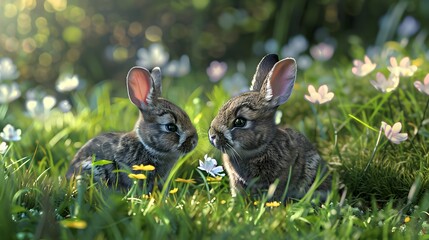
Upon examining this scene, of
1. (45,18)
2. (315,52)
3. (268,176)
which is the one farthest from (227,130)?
(45,18)

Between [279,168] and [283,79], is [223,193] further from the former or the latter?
[283,79]

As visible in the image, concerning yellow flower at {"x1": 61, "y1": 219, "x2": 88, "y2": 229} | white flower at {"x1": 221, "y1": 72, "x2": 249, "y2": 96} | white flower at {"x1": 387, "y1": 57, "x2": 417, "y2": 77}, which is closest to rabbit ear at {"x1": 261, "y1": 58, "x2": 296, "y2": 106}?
white flower at {"x1": 387, "y1": 57, "x2": 417, "y2": 77}

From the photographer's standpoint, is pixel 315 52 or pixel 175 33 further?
pixel 175 33

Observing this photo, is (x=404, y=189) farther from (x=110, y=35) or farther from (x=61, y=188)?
(x=110, y=35)

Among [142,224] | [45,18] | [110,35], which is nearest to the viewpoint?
[142,224]

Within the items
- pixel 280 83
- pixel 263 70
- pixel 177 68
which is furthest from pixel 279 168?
pixel 177 68

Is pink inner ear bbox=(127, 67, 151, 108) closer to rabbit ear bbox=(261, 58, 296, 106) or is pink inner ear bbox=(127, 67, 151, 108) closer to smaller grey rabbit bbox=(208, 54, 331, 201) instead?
smaller grey rabbit bbox=(208, 54, 331, 201)

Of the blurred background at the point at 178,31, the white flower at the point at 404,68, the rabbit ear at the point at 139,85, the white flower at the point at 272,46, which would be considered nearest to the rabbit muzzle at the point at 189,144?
the rabbit ear at the point at 139,85
